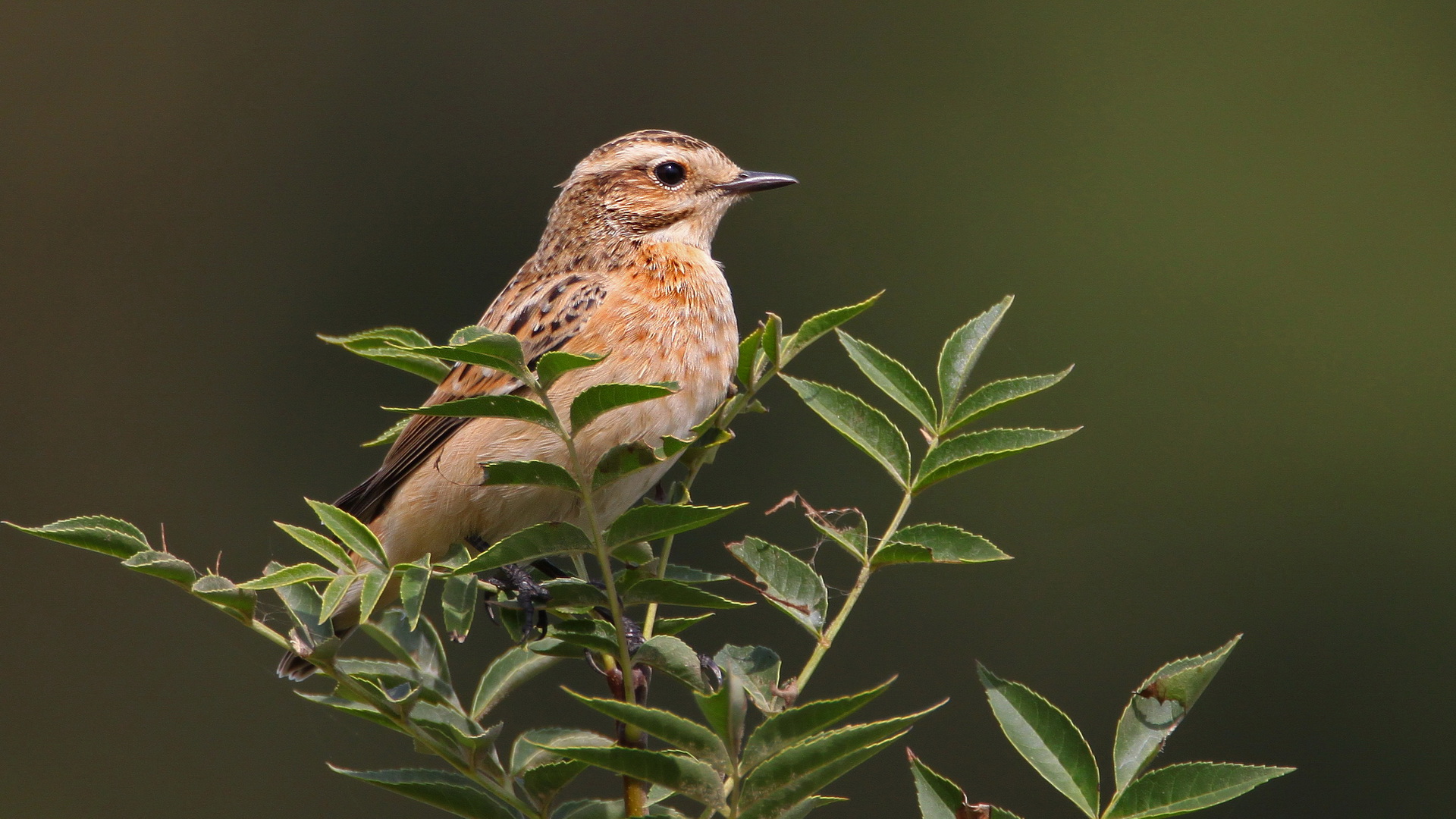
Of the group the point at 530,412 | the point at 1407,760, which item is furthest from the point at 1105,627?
the point at 530,412

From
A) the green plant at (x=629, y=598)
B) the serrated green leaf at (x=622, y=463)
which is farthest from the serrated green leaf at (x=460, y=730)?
the serrated green leaf at (x=622, y=463)

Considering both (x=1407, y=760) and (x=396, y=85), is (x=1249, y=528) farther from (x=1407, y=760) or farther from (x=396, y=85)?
(x=396, y=85)

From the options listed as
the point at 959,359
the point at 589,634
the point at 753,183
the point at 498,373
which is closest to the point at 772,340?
the point at 959,359

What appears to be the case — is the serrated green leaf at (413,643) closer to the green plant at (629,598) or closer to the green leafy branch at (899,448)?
Result: the green plant at (629,598)

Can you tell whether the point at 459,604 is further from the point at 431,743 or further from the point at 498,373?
the point at 498,373

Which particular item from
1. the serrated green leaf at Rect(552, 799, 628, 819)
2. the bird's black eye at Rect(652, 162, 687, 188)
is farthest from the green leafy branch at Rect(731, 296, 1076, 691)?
the bird's black eye at Rect(652, 162, 687, 188)

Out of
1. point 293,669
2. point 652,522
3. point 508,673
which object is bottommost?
point 293,669

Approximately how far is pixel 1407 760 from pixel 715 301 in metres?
12.1

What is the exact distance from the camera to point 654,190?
502 cm

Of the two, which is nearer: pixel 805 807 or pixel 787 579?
pixel 805 807

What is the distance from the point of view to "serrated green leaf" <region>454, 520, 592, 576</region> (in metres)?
2.28

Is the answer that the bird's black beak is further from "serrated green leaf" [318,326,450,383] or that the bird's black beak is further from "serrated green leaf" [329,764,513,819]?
"serrated green leaf" [329,764,513,819]

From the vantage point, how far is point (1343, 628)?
14547 millimetres

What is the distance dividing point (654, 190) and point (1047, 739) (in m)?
3.09
